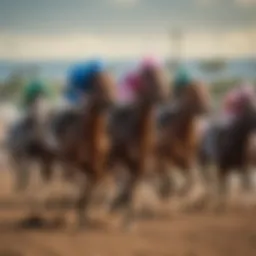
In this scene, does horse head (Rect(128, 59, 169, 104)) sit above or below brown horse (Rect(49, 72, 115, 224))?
above

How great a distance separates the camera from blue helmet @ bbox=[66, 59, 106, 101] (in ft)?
6.11

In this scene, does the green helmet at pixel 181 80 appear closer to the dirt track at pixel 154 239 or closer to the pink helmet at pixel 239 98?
the pink helmet at pixel 239 98

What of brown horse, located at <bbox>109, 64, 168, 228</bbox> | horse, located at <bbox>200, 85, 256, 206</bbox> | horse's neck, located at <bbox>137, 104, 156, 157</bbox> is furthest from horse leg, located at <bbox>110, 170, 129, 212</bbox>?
horse, located at <bbox>200, 85, 256, 206</bbox>

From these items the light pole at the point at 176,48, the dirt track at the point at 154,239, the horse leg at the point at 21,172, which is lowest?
the dirt track at the point at 154,239

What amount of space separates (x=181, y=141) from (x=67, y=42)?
15.2 inches

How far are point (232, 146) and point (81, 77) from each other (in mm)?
434

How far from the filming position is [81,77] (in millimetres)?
1866

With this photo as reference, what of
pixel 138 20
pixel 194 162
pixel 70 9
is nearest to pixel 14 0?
pixel 70 9

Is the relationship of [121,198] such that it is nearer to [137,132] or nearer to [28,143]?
[137,132]

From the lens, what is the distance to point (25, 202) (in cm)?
188

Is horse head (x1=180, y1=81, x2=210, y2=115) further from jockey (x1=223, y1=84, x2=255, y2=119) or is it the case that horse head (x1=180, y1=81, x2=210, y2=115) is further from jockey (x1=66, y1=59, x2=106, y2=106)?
jockey (x1=66, y1=59, x2=106, y2=106)

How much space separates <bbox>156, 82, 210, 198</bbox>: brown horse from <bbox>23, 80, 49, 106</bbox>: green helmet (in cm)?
31

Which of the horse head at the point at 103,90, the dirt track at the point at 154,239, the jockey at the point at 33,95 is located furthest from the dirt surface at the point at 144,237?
the horse head at the point at 103,90

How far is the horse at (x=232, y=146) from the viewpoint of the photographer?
191 centimetres
